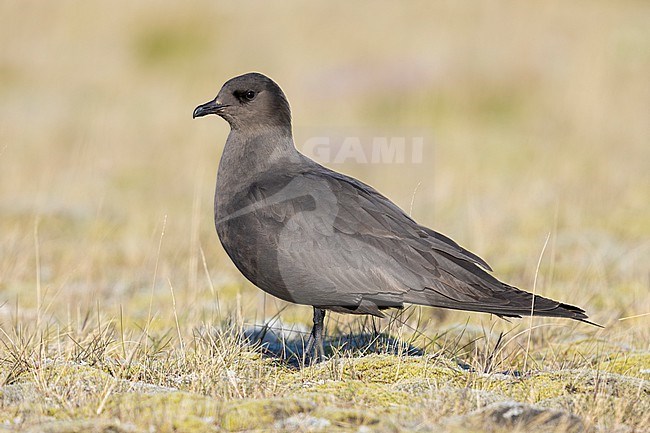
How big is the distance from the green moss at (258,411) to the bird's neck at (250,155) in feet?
5.16

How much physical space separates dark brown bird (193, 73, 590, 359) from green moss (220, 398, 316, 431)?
920 mm

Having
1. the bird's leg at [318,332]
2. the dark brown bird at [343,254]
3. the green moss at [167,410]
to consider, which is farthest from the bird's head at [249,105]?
the green moss at [167,410]

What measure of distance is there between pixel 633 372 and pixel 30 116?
11.4 m

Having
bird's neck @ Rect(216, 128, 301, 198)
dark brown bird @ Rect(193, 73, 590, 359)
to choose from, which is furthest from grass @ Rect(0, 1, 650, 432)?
bird's neck @ Rect(216, 128, 301, 198)

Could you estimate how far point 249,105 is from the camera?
5320 mm

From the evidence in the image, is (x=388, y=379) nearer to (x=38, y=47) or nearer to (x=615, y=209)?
(x=615, y=209)

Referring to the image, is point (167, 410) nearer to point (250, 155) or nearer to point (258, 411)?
point (258, 411)

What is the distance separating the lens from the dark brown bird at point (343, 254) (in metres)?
4.47

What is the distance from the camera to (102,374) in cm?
417

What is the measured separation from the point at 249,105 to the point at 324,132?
8138 mm

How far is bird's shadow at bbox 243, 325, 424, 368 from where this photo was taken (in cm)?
475

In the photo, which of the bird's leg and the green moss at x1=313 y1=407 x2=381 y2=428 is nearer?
the green moss at x1=313 y1=407 x2=381 y2=428

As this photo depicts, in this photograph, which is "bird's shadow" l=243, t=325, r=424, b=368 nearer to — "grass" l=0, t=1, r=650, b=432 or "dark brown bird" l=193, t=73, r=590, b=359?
"grass" l=0, t=1, r=650, b=432

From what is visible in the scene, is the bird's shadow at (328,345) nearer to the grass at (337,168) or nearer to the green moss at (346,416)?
the grass at (337,168)
